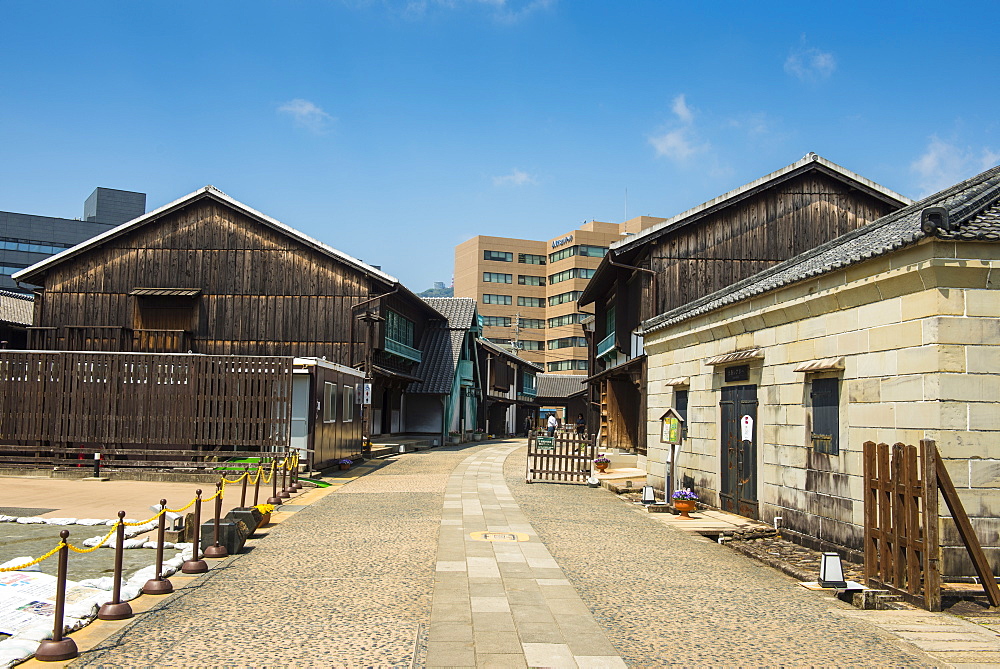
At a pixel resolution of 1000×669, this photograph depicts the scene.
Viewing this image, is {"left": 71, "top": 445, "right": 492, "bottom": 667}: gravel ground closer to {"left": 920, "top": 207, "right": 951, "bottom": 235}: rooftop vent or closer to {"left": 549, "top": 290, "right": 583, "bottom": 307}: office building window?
{"left": 920, "top": 207, "right": 951, "bottom": 235}: rooftop vent

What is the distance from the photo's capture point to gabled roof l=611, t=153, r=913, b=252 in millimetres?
25484

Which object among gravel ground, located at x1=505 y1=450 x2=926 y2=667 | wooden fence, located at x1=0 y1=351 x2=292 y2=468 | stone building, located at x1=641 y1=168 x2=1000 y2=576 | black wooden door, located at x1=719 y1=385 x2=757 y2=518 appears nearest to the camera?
gravel ground, located at x1=505 y1=450 x2=926 y2=667

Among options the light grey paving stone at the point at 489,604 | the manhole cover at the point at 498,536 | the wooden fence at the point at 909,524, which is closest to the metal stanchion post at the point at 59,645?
the light grey paving stone at the point at 489,604

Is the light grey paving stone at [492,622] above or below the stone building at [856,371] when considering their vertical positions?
below

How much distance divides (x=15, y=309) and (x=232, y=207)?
1487cm

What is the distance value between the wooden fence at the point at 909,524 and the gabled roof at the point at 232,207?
79.8 feet

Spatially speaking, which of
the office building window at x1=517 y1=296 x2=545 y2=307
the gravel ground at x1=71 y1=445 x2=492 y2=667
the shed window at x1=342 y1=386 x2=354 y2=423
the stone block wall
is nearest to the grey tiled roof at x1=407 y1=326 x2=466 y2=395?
the shed window at x1=342 y1=386 x2=354 y2=423

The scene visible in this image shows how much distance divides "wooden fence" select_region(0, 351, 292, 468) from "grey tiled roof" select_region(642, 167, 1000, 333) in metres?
11.6

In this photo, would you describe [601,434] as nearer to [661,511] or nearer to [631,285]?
[631,285]

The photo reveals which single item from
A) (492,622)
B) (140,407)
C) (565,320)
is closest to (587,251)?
(565,320)

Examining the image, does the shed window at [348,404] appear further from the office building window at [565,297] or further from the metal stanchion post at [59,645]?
the office building window at [565,297]

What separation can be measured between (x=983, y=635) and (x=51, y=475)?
2116cm

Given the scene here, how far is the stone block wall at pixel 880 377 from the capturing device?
866 centimetres

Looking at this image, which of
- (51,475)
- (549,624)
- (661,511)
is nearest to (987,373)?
(549,624)
